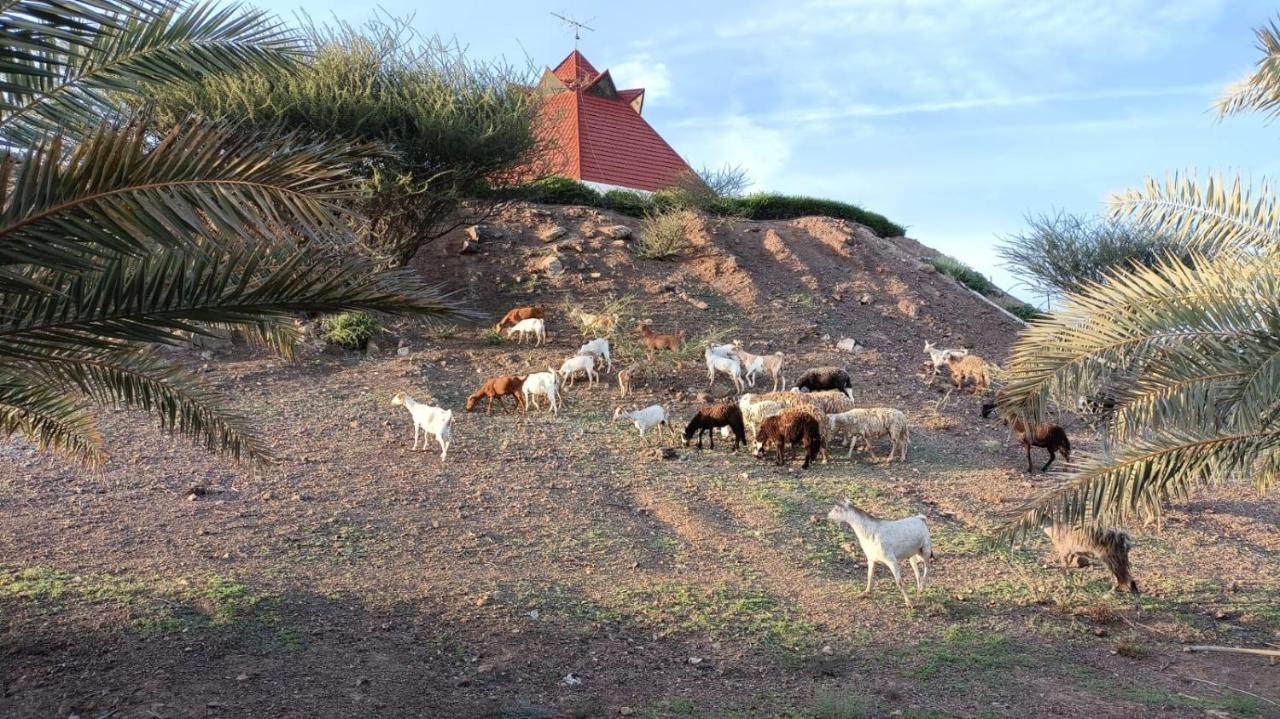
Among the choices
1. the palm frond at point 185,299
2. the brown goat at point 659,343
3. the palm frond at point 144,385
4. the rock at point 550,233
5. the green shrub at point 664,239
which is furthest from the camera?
the rock at point 550,233

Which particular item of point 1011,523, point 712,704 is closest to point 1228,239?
point 1011,523

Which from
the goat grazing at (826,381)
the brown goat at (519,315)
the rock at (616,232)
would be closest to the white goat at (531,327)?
the brown goat at (519,315)

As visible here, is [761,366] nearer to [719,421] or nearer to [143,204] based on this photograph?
[719,421]

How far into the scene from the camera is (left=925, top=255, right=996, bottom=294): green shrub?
2819 cm

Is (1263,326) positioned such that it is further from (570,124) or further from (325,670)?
(570,124)

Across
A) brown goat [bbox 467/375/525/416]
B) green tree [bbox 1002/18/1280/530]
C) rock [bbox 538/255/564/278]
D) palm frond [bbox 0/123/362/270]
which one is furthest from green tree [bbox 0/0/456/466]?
rock [bbox 538/255/564/278]

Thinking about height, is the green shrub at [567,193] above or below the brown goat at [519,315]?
above

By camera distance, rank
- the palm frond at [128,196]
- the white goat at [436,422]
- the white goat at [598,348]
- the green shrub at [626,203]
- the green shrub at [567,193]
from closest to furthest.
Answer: the palm frond at [128,196]
the white goat at [436,422]
the white goat at [598,348]
the green shrub at [567,193]
the green shrub at [626,203]

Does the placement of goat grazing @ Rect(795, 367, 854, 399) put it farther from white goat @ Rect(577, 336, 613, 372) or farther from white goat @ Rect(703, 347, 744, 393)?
white goat @ Rect(577, 336, 613, 372)

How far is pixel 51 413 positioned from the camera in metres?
8.18

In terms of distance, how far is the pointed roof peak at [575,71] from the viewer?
3306 cm

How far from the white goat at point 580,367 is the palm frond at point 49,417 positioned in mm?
8055

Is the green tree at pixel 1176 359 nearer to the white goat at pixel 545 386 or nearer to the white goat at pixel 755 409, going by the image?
the white goat at pixel 755 409

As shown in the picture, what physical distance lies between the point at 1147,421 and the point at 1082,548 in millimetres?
2823
